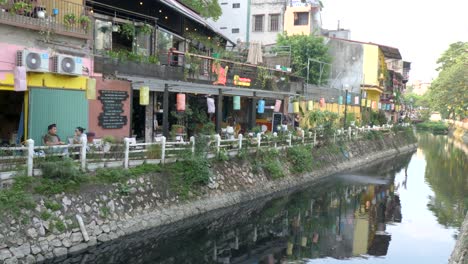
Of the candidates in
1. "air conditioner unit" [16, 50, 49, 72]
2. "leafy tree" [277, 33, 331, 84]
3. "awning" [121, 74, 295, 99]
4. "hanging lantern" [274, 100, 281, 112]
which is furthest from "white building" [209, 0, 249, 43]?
"air conditioner unit" [16, 50, 49, 72]

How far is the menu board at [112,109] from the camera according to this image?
1587cm

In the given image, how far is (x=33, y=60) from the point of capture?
13219 millimetres

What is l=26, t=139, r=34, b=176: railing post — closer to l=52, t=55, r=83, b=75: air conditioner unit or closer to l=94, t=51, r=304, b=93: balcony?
l=52, t=55, r=83, b=75: air conditioner unit

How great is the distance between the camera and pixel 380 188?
25047 mm

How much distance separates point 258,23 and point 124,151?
109 ft

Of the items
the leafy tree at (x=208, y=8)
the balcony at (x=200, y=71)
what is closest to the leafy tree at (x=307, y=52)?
the leafy tree at (x=208, y=8)

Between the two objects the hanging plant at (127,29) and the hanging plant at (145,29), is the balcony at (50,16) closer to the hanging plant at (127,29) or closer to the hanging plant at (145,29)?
the hanging plant at (127,29)

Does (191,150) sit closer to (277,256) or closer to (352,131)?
(277,256)

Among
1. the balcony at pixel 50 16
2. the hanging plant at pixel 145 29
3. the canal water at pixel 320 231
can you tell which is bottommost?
the canal water at pixel 320 231

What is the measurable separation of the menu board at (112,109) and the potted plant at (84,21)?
2291 mm

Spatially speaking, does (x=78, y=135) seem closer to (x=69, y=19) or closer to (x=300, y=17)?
(x=69, y=19)

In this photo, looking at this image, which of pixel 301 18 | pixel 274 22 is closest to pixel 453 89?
pixel 301 18

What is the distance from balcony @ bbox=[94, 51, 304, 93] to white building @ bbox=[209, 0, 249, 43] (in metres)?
17.4

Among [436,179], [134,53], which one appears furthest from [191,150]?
[436,179]
